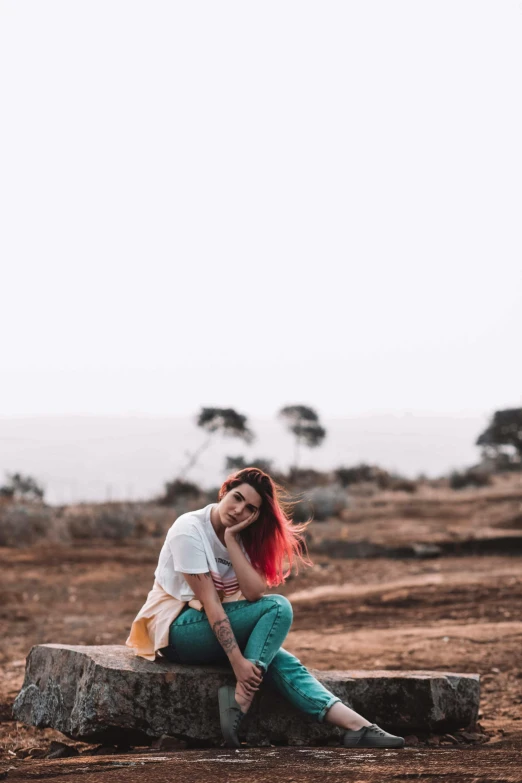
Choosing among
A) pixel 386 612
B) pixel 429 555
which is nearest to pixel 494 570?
pixel 429 555

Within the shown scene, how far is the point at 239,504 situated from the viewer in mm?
4504

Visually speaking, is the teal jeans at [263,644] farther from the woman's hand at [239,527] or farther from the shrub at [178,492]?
the shrub at [178,492]

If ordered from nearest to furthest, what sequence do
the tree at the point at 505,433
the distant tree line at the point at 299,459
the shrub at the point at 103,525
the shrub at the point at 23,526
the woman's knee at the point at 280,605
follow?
the woman's knee at the point at 280,605 < the shrub at the point at 23,526 < the shrub at the point at 103,525 < the distant tree line at the point at 299,459 < the tree at the point at 505,433

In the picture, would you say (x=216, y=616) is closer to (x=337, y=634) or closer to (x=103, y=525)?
(x=337, y=634)

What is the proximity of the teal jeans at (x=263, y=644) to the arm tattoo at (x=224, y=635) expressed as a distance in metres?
0.11

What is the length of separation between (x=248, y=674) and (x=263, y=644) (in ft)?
0.52

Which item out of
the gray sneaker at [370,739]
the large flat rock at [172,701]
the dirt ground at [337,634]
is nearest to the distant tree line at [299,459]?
the dirt ground at [337,634]

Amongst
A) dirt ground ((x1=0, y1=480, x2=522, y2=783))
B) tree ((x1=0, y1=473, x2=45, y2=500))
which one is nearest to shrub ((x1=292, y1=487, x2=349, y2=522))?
dirt ground ((x1=0, y1=480, x2=522, y2=783))

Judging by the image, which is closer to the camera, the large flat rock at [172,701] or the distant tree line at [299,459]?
the large flat rock at [172,701]

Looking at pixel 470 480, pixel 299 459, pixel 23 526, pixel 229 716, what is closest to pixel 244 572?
pixel 229 716

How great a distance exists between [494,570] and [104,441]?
3218 inches

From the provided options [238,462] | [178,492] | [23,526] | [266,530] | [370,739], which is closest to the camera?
[370,739]

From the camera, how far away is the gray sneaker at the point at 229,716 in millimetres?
4438

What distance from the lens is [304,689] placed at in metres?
4.52
